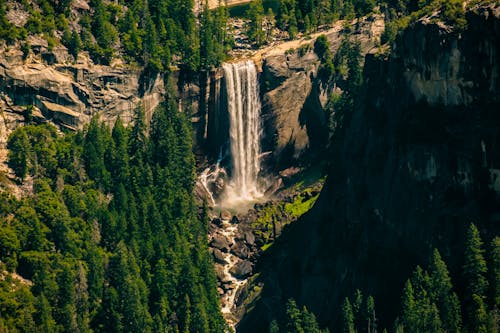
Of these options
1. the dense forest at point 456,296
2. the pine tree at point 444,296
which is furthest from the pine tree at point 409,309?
the pine tree at point 444,296

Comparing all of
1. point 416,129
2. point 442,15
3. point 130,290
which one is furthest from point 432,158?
point 130,290

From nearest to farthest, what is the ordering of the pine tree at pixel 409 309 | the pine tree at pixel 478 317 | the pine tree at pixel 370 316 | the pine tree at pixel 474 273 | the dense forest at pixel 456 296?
the pine tree at pixel 478 317 → the dense forest at pixel 456 296 → the pine tree at pixel 474 273 → the pine tree at pixel 409 309 → the pine tree at pixel 370 316

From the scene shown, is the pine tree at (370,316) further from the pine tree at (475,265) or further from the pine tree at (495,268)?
the pine tree at (495,268)

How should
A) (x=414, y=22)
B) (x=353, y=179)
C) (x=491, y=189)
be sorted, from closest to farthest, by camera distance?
(x=491, y=189), (x=414, y=22), (x=353, y=179)

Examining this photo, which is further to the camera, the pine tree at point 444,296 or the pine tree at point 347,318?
the pine tree at point 347,318

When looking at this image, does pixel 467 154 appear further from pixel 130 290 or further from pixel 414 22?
pixel 130 290

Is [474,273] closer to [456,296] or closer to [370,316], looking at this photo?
[456,296]

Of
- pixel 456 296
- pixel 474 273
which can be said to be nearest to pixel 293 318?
pixel 456 296

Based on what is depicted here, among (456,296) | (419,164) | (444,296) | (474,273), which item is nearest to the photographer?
(474,273)

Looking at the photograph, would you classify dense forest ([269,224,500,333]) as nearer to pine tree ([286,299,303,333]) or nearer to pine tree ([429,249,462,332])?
pine tree ([429,249,462,332])
